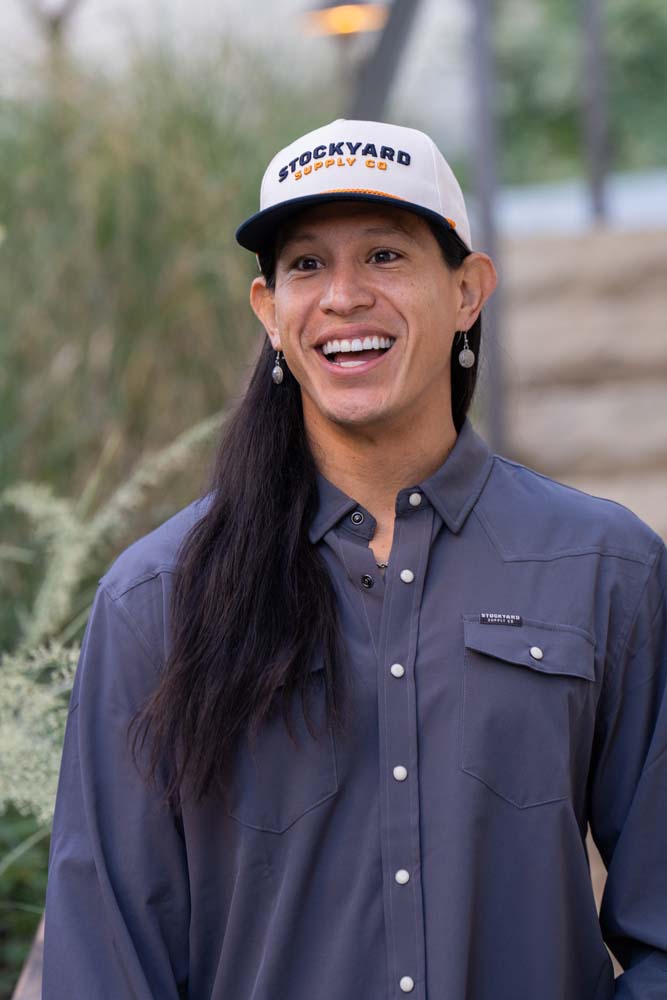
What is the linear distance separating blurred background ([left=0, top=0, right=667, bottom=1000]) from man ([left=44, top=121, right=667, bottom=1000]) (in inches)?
60.8

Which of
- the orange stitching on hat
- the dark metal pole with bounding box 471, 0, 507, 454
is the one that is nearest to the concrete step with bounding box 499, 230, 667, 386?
the dark metal pole with bounding box 471, 0, 507, 454

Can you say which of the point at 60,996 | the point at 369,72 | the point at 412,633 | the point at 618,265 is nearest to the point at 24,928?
the point at 60,996

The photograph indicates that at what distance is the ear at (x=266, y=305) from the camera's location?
75.2 inches

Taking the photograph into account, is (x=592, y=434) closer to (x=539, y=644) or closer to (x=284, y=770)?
(x=539, y=644)

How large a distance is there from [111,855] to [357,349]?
679 millimetres

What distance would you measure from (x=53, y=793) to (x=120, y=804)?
0.52 meters

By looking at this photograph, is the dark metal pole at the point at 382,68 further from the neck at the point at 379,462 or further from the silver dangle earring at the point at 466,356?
the neck at the point at 379,462

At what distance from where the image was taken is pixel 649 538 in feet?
6.10

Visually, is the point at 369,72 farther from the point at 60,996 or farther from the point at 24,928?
the point at 60,996

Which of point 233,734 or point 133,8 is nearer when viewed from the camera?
point 233,734

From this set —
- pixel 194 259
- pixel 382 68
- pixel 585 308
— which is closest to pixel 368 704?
pixel 194 259

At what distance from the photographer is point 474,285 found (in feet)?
6.31

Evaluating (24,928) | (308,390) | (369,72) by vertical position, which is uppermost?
(369,72)

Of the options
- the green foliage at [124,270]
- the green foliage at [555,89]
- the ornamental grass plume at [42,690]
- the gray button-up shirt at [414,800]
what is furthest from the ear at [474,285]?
the green foliage at [555,89]
